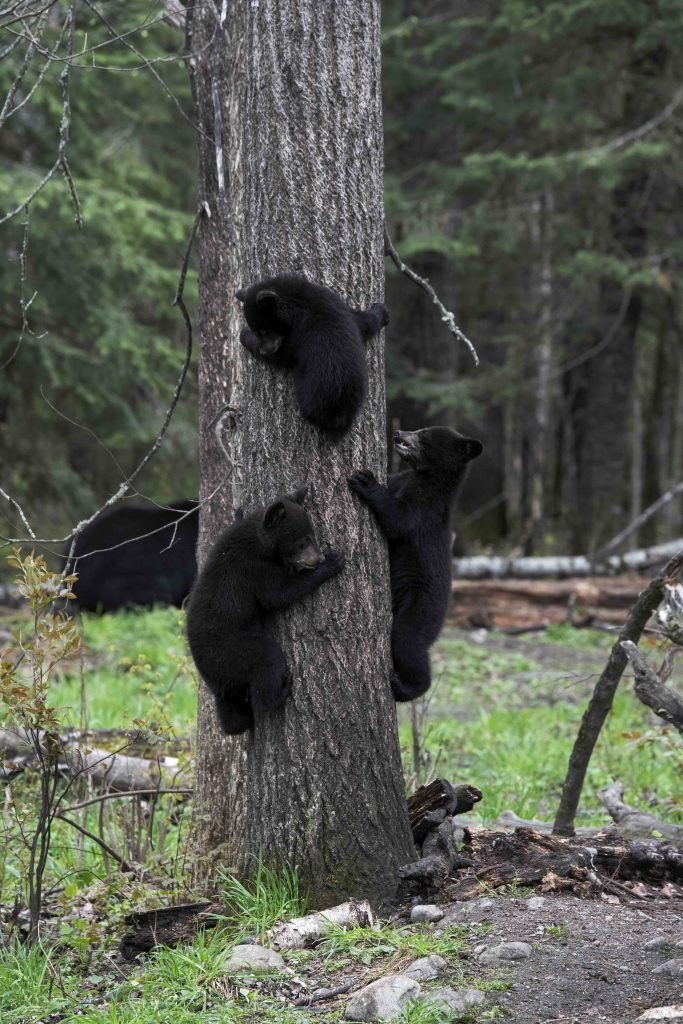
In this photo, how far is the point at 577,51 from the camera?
17672 mm

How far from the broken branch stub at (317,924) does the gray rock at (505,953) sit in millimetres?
552

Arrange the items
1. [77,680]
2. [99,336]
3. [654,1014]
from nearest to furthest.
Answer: [654,1014] → [77,680] → [99,336]

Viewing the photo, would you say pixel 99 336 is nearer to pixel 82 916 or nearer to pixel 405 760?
pixel 405 760

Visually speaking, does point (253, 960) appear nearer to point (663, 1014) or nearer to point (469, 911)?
point (469, 911)

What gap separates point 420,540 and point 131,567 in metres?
8.72

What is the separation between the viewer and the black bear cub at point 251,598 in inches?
171

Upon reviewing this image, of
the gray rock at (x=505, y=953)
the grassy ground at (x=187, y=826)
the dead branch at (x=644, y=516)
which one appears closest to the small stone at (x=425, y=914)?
the grassy ground at (x=187, y=826)

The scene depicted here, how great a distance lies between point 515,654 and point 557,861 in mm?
7437

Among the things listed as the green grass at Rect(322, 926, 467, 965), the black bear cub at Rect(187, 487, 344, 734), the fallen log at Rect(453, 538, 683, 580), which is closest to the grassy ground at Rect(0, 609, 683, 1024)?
the green grass at Rect(322, 926, 467, 965)

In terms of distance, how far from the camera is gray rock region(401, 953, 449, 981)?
3738 mm

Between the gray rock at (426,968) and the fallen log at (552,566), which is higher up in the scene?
the fallen log at (552,566)

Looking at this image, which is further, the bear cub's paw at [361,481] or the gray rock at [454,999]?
the bear cub's paw at [361,481]

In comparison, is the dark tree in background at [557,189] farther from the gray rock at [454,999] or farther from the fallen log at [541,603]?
the gray rock at [454,999]

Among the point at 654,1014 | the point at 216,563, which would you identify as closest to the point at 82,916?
the point at 216,563
